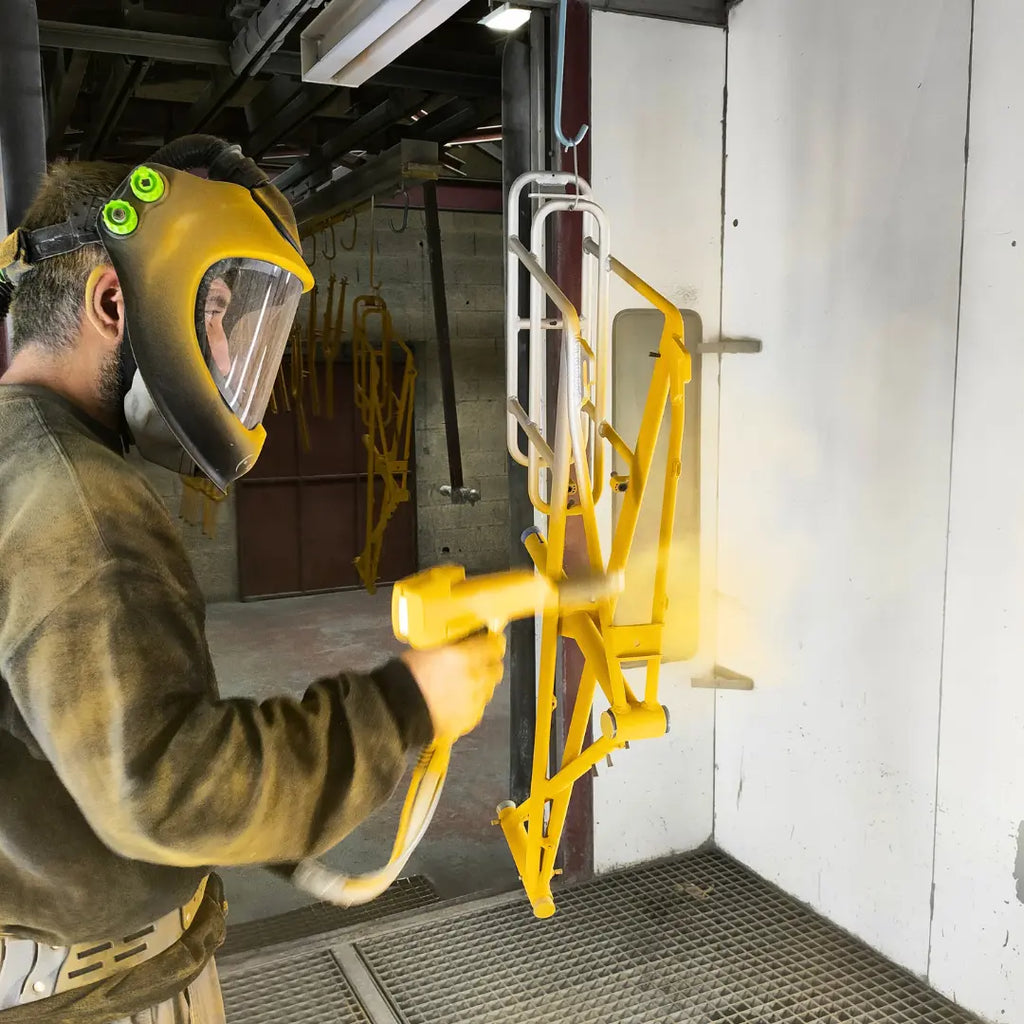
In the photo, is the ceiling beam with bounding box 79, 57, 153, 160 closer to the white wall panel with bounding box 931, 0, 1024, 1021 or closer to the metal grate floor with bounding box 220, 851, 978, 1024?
the white wall panel with bounding box 931, 0, 1024, 1021

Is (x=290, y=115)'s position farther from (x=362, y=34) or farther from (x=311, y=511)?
(x=311, y=511)

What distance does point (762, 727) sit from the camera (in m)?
3.48

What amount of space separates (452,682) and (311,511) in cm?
804

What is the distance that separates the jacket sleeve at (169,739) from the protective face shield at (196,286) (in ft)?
0.89

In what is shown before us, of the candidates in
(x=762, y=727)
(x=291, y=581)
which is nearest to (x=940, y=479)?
(x=762, y=727)

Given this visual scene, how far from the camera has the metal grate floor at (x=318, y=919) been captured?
3314mm

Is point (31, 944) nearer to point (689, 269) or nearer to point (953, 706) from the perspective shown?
point (953, 706)

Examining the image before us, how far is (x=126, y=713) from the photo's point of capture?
1.01 metres

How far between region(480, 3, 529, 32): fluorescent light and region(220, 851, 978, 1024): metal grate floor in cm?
296

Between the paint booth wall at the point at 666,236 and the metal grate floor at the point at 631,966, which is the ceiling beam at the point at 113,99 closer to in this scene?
the paint booth wall at the point at 666,236

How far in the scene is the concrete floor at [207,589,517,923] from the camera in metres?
3.86

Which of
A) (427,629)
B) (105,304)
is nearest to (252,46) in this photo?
(105,304)

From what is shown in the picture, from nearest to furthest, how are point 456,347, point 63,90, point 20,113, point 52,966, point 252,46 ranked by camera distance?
point 52,966 < point 20,113 < point 252,46 < point 63,90 < point 456,347

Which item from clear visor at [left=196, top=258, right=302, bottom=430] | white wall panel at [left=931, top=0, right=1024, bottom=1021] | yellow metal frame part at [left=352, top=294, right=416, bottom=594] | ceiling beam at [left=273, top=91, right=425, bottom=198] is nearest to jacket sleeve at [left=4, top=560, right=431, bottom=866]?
clear visor at [left=196, top=258, right=302, bottom=430]
